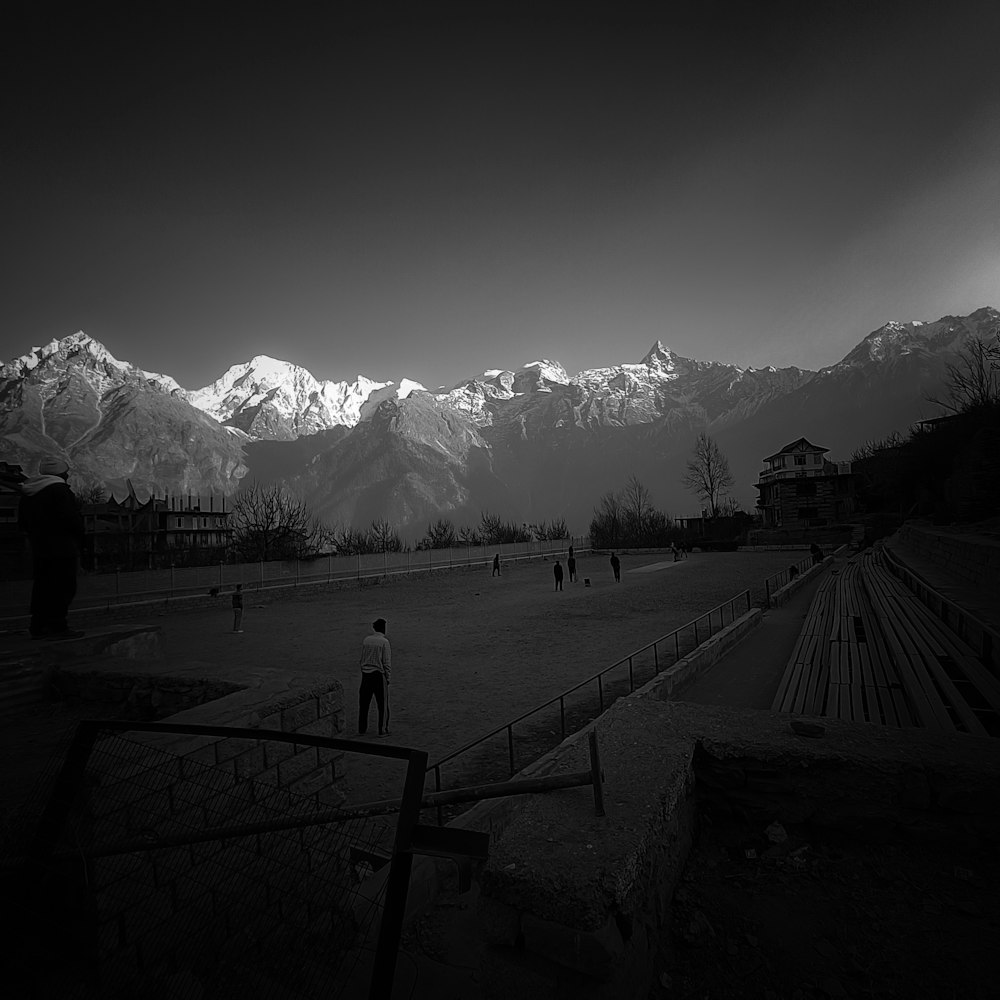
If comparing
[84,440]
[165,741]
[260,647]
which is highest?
[84,440]

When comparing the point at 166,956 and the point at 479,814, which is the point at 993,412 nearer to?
the point at 479,814

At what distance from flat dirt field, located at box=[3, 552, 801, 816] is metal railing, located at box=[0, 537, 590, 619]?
2.76 feet

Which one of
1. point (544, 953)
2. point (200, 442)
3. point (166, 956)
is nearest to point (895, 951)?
point (544, 953)

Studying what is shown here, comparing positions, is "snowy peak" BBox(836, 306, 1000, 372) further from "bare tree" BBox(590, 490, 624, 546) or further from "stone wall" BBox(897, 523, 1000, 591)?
"stone wall" BBox(897, 523, 1000, 591)

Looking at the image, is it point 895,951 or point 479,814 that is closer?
point 895,951

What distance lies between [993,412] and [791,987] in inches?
1330

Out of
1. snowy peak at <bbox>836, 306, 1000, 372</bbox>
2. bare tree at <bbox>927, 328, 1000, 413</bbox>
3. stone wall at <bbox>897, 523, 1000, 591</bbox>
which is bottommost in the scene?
stone wall at <bbox>897, 523, 1000, 591</bbox>

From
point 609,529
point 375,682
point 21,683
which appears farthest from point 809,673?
point 609,529

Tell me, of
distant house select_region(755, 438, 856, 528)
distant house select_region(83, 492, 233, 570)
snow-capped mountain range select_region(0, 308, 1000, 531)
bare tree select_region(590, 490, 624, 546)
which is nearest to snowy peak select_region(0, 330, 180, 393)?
snow-capped mountain range select_region(0, 308, 1000, 531)

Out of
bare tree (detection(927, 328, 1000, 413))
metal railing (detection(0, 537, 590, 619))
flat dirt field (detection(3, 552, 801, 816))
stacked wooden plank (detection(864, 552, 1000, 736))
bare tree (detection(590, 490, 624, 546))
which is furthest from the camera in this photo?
bare tree (detection(590, 490, 624, 546))

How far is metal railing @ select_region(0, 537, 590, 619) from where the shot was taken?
65.3 feet

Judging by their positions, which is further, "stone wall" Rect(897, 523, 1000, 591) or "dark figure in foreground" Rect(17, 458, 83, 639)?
"stone wall" Rect(897, 523, 1000, 591)

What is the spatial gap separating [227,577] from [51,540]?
19.4 meters

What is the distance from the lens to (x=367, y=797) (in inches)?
213
